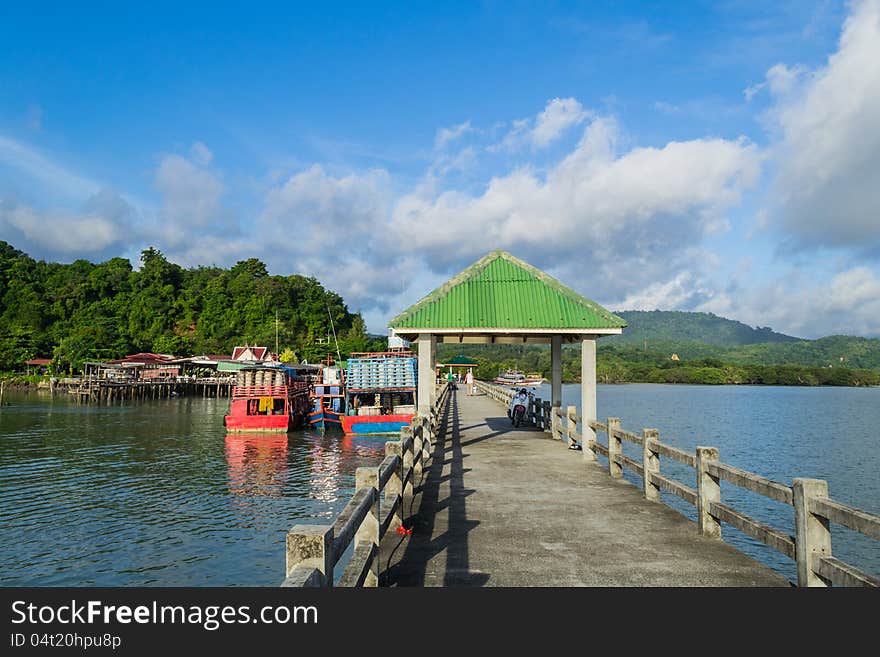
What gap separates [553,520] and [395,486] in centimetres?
231

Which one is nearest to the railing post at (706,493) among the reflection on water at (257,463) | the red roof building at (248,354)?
the reflection on water at (257,463)

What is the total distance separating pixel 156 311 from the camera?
12462cm

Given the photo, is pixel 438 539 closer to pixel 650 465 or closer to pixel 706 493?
pixel 706 493

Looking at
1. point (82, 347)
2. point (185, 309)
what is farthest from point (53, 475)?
point (185, 309)

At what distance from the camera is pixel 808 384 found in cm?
15088

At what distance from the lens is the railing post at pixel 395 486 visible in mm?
8023

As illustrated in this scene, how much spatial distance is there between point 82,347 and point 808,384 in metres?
155

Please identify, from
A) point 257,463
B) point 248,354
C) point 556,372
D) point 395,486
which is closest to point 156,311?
point 248,354

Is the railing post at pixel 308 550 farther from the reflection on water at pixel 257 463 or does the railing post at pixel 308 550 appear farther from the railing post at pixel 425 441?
the reflection on water at pixel 257 463

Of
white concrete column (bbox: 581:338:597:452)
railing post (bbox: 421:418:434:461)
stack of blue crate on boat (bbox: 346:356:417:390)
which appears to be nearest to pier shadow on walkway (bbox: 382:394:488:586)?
railing post (bbox: 421:418:434:461)

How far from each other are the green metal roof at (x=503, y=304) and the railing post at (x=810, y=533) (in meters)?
9.94

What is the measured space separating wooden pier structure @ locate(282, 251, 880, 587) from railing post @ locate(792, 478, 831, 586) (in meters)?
0.01

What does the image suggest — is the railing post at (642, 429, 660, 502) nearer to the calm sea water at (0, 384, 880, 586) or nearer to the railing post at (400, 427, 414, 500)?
the railing post at (400, 427, 414, 500)

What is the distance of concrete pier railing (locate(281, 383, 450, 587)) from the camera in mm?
4059
